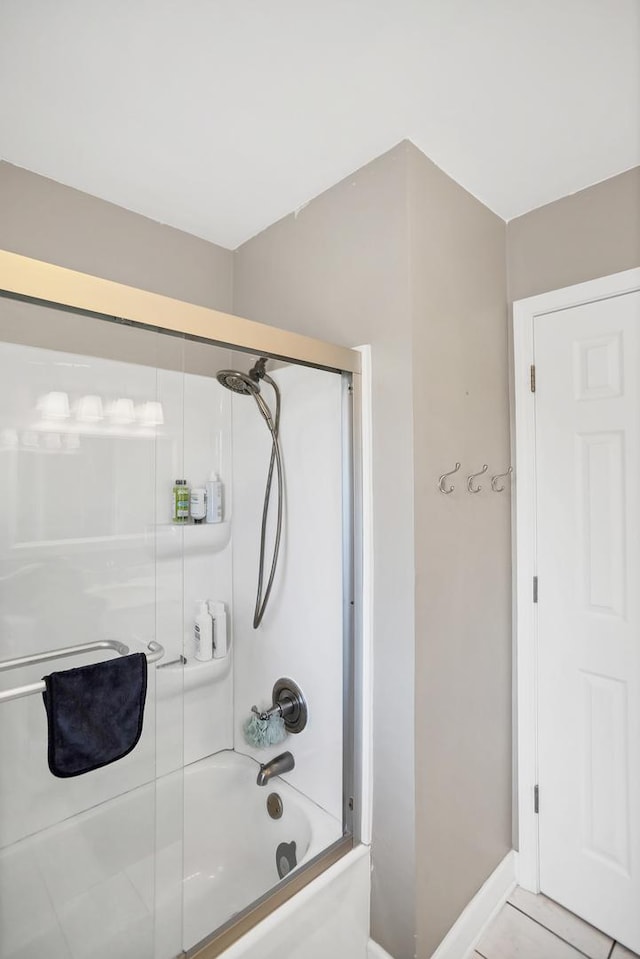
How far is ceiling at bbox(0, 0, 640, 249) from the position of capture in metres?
1.01

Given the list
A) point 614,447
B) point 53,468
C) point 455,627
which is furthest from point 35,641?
point 614,447

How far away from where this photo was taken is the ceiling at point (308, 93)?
101cm

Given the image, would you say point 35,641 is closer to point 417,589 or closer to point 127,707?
point 127,707

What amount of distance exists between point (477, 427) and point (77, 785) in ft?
5.09

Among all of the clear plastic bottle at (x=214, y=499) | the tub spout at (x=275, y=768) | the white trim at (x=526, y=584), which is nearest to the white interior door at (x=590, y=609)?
the white trim at (x=526, y=584)

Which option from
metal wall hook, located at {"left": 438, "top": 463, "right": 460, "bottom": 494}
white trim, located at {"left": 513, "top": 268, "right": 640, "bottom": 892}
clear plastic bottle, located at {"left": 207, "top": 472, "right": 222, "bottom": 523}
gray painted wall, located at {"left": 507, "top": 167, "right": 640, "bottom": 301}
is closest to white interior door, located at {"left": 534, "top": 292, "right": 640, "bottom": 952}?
white trim, located at {"left": 513, "top": 268, "right": 640, "bottom": 892}

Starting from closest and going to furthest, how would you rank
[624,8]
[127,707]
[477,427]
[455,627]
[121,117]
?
1. [624,8]
2. [127,707]
3. [121,117]
4. [455,627]
5. [477,427]

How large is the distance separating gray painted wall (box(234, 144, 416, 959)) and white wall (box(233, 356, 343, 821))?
0.15m

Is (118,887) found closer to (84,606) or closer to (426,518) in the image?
(84,606)

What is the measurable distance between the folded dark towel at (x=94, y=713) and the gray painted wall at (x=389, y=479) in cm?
68

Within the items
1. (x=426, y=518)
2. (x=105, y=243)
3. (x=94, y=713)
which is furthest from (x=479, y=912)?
(x=105, y=243)

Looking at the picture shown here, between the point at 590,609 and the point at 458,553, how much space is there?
1.69ft

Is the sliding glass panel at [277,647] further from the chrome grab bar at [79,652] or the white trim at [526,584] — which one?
the white trim at [526,584]

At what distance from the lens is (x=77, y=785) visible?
3.93 ft
